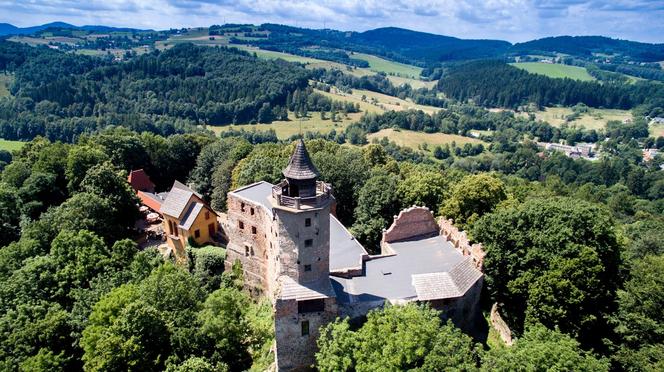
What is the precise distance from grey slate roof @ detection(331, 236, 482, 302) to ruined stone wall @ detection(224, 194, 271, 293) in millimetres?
9269

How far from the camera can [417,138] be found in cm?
15688

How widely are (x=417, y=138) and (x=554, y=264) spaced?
407 ft

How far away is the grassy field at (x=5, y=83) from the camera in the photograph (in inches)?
6959

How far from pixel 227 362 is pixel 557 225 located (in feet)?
93.0

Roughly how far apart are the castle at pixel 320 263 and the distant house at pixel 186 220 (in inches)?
257

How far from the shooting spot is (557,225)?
37.1 m

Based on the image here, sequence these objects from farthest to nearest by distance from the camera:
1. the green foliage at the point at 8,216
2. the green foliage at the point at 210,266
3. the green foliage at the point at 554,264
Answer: the green foliage at the point at 8,216, the green foliage at the point at 210,266, the green foliage at the point at 554,264

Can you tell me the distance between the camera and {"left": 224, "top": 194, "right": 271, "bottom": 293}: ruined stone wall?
134 ft

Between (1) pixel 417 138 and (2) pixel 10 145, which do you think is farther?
(1) pixel 417 138

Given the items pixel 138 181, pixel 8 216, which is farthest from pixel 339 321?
pixel 138 181

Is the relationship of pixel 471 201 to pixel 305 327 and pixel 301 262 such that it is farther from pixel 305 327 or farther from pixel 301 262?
pixel 305 327

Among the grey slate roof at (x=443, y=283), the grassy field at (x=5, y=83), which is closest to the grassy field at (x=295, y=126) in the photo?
the grassy field at (x=5, y=83)

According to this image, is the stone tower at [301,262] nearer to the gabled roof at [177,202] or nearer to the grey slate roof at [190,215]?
the grey slate roof at [190,215]

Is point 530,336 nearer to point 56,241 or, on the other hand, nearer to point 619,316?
point 619,316
